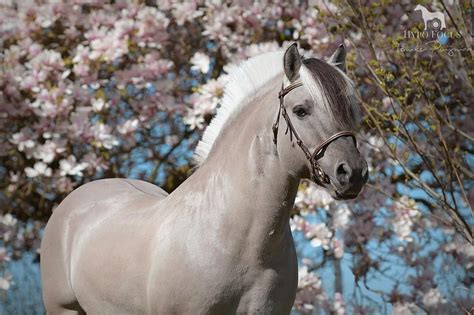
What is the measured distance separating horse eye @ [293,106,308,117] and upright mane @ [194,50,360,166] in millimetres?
48

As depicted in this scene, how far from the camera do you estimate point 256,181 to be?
2.09m

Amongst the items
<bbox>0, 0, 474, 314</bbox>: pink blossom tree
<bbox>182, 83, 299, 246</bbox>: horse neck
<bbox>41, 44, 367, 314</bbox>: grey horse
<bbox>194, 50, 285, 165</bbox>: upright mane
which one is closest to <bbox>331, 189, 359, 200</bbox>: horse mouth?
<bbox>41, 44, 367, 314</bbox>: grey horse

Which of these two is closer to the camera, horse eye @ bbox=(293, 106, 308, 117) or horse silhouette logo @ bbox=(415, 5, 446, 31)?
horse eye @ bbox=(293, 106, 308, 117)

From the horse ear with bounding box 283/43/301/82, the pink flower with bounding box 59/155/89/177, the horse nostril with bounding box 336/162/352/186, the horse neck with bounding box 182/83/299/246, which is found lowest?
the pink flower with bounding box 59/155/89/177

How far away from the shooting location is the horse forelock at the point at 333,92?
1.93 meters

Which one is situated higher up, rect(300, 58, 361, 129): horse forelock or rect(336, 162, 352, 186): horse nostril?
rect(300, 58, 361, 129): horse forelock

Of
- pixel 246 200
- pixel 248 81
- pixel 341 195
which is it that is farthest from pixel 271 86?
pixel 341 195

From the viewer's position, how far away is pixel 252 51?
3.75 meters

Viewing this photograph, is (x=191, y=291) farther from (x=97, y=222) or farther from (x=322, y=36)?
(x=322, y=36)

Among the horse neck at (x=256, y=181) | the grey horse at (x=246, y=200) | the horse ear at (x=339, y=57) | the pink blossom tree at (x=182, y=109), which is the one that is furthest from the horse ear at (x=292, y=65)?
the pink blossom tree at (x=182, y=109)

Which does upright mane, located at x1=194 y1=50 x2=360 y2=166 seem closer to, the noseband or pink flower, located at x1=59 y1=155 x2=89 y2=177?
the noseband

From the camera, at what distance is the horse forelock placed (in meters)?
1.93
